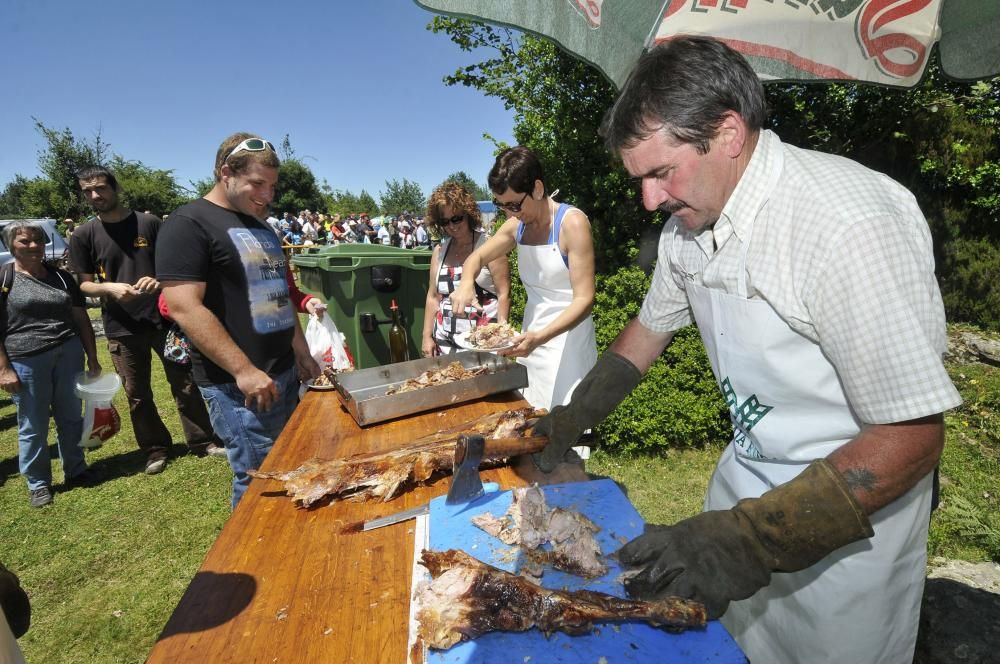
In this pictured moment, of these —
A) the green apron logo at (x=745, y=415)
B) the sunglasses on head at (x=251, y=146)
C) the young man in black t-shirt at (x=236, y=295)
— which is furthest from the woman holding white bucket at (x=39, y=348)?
the green apron logo at (x=745, y=415)

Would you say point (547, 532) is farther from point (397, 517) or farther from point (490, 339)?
point (490, 339)

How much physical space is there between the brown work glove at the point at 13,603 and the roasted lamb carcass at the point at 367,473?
32.1 inches

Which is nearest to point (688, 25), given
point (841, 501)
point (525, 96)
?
point (841, 501)

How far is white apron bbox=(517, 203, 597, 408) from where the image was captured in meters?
3.41

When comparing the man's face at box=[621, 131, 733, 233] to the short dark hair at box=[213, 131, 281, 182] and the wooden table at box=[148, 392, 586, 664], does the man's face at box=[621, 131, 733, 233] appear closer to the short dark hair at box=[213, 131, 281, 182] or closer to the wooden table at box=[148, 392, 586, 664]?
the wooden table at box=[148, 392, 586, 664]

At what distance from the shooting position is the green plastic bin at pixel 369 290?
18.3 ft

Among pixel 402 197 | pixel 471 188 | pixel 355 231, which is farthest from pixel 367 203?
pixel 471 188

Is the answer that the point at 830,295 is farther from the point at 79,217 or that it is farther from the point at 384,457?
the point at 79,217

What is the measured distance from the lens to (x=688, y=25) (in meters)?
2.59

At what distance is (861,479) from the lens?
1238 millimetres

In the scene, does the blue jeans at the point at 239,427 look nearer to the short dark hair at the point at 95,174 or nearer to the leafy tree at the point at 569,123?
the short dark hair at the point at 95,174

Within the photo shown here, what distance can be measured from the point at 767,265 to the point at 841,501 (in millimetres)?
624

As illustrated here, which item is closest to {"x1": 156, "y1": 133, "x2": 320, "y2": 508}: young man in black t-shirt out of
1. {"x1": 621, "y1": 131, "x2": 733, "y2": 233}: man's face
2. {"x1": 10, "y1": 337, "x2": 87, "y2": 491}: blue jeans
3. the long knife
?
the long knife

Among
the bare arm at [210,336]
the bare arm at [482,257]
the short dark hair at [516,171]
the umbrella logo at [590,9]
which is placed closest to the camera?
the umbrella logo at [590,9]
